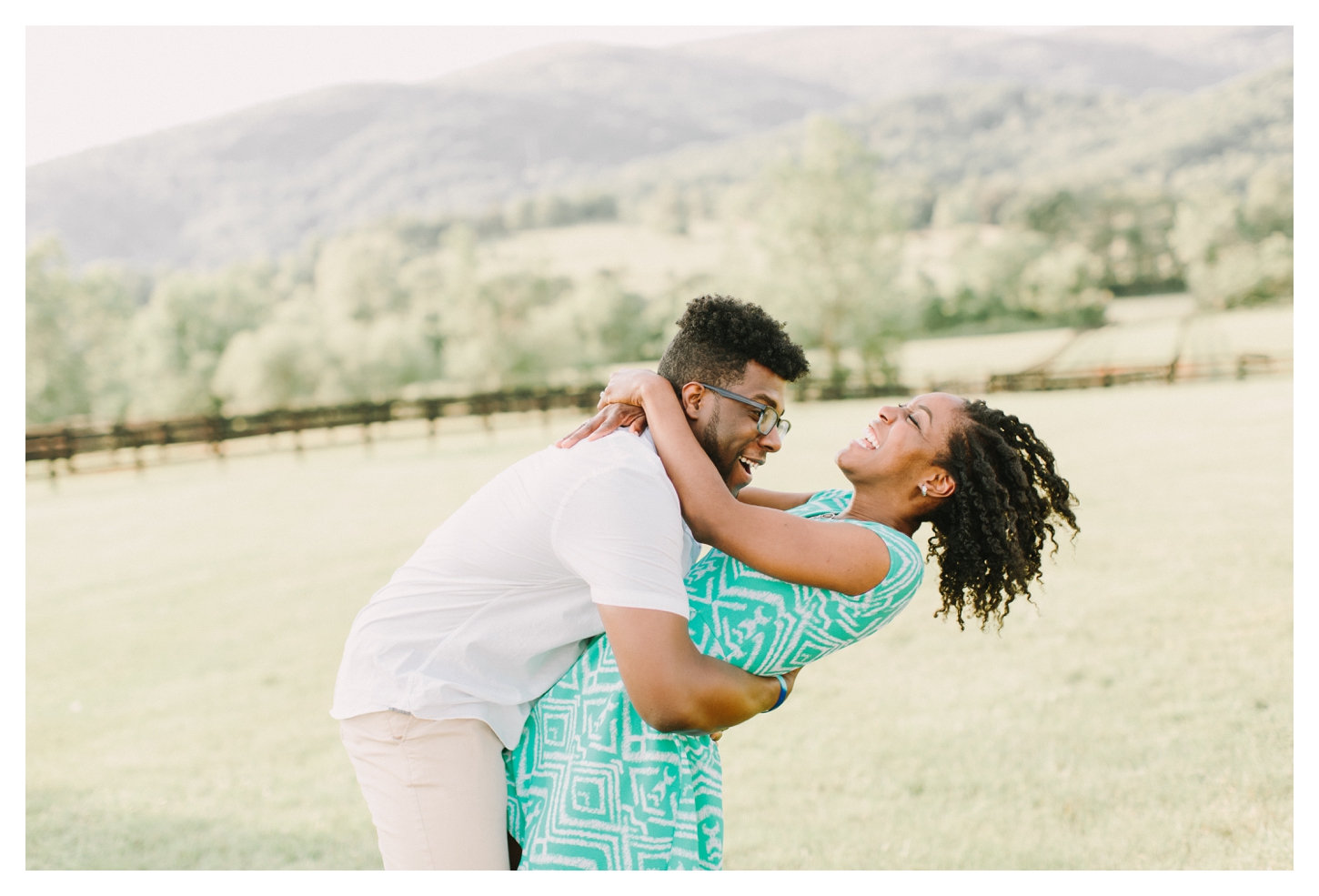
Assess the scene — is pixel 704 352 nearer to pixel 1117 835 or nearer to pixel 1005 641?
pixel 1117 835

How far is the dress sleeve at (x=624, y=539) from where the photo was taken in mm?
1614

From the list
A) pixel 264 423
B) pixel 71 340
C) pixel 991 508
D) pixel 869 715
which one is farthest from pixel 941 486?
pixel 71 340

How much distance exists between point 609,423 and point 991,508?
897 millimetres

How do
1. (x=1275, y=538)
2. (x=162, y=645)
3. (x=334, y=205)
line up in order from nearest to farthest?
(x=162, y=645) < (x=1275, y=538) < (x=334, y=205)

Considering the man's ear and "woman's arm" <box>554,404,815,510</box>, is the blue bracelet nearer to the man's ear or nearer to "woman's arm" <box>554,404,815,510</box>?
"woman's arm" <box>554,404,815,510</box>

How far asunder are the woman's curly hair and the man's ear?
1.91 ft

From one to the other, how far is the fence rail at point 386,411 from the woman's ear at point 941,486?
732 inches

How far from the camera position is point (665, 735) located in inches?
73.0

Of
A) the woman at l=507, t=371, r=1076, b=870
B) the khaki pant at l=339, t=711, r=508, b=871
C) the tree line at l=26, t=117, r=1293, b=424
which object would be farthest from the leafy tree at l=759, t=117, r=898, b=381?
the khaki pant at l=339, t=711, r=508, b=871

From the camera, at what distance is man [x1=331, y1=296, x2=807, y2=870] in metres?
1.64

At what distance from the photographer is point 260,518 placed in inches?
539

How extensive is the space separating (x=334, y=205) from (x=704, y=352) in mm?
47996
